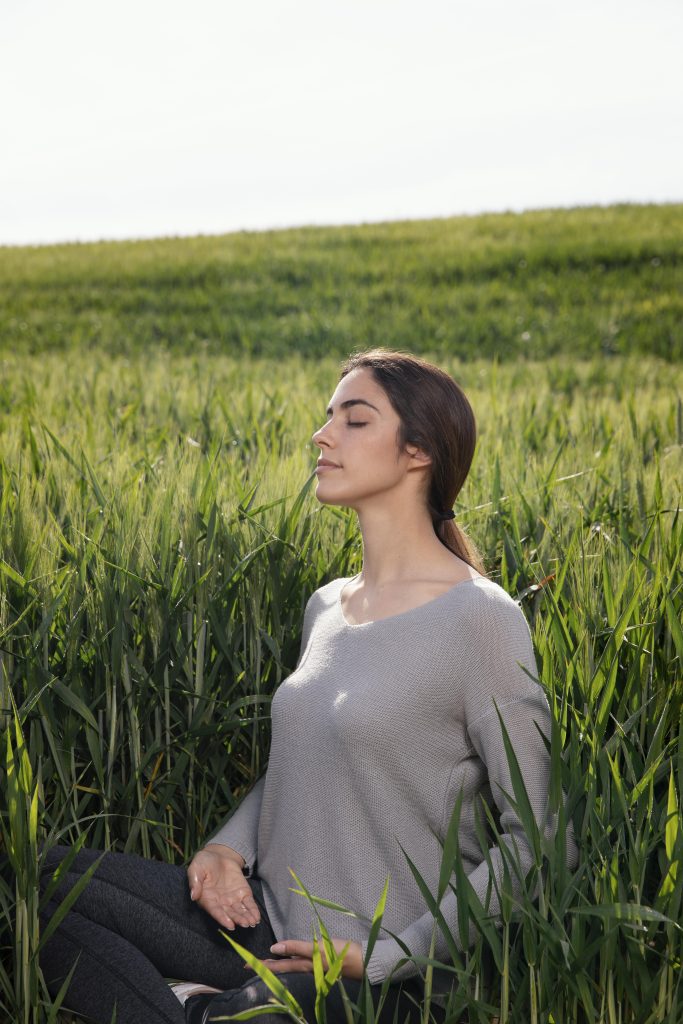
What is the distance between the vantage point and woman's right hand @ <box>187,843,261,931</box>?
5.51 feet

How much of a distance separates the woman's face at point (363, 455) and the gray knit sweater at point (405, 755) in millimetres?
230

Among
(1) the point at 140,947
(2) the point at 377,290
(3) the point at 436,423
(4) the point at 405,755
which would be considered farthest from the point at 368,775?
(2) the point at 377,290

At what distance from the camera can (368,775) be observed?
1.62m

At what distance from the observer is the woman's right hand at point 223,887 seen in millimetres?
1681

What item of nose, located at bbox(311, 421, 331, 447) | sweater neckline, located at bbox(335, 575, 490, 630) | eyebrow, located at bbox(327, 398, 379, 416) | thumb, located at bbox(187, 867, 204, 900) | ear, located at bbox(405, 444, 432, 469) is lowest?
thumb, located at bbox(187, 867, 204, 900)

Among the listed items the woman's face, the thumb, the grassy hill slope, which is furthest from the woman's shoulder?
the grassy hill slope

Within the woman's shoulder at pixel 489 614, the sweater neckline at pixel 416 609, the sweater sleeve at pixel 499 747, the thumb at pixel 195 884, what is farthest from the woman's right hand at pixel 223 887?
the woman's shoulder at pixel 489 614

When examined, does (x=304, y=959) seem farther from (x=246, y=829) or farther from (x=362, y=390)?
(x=362, y=390)

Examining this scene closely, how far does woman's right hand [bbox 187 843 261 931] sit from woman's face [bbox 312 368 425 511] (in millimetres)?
661

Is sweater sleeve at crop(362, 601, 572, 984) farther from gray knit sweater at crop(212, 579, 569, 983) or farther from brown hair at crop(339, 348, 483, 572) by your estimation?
brown hair at crop(339, 348, 483, 572)

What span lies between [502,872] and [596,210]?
59.4 ft

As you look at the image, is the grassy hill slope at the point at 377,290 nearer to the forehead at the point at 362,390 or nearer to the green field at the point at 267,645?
the green field at the point at 267,645

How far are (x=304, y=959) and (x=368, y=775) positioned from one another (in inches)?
11.5

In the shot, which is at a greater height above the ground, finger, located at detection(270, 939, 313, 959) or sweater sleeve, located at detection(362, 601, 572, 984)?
sweater sleeve, located at detection(362, 601, 572, 984)
